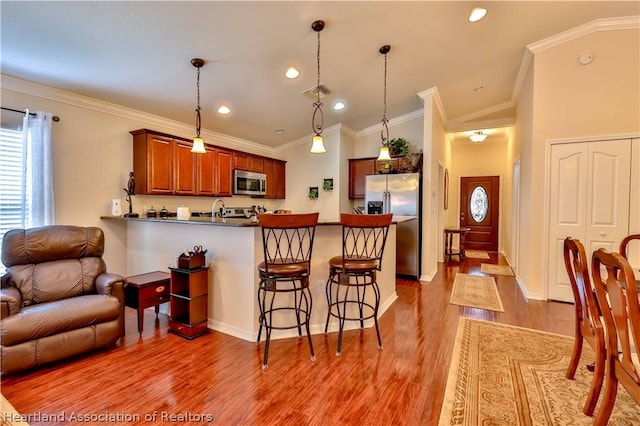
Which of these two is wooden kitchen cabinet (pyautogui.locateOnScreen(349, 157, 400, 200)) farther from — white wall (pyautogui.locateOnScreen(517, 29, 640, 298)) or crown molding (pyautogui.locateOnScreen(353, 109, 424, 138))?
white wall (pyautogui.locateOnScreen(517, 29, 640, 298))

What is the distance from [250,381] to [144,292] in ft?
4.87

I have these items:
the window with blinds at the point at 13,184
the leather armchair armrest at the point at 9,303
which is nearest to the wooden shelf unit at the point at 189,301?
the leather armchair armrest at the point at 9,303

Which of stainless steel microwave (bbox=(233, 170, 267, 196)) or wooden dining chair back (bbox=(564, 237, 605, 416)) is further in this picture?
stainless steel microwave (bbox=(233, 170, 267, 196))

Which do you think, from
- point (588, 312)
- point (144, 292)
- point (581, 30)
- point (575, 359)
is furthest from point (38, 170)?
point (581, 30)

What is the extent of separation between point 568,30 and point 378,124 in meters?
3.09

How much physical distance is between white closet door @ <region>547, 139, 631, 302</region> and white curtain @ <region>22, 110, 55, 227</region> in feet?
19.9

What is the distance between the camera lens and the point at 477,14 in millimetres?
2924

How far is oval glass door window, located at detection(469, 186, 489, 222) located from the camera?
7.48 meters

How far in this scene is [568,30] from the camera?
3.48 m

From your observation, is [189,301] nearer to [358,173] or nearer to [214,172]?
[214,172]

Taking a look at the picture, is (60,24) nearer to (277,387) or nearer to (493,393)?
(277,387)

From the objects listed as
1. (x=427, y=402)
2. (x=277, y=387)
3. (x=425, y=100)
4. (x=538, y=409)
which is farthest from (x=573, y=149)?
(x=277, y=387)

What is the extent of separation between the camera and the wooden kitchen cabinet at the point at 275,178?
19.9 ft

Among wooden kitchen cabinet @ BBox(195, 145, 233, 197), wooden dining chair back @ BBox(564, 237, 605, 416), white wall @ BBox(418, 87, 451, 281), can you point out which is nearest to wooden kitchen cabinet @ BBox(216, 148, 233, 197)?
wooden kitchen cabinet @ BBox(195, 145, 233, 197)
